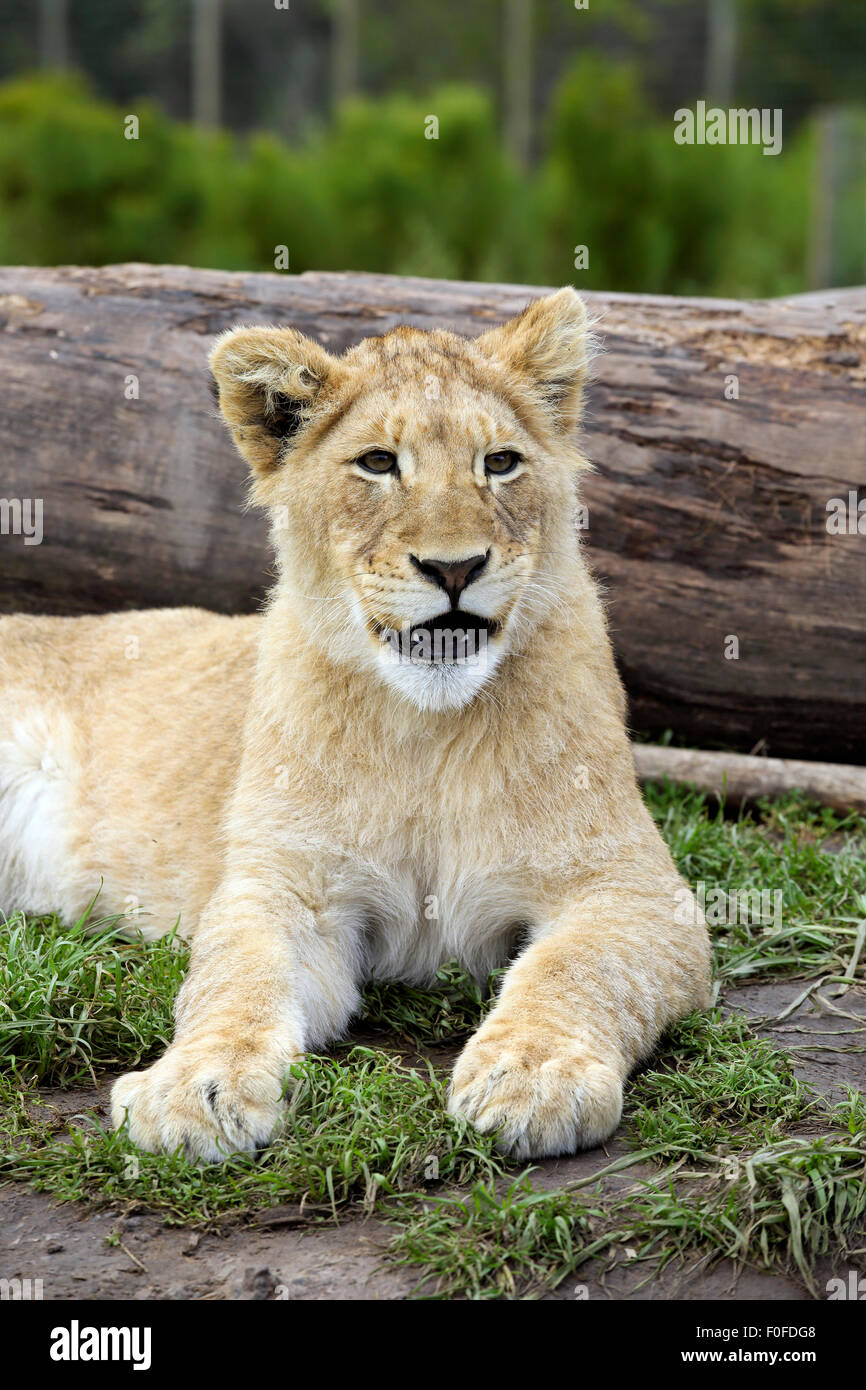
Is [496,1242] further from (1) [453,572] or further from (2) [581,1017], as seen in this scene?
(1) [453,572]

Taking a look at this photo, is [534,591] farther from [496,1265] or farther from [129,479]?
[129,479]

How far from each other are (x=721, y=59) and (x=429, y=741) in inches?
584

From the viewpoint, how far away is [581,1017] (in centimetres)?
347

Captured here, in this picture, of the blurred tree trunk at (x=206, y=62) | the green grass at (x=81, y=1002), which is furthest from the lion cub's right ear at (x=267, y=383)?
the blurred tree trunk at (x=206, y=62)

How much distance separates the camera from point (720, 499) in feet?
18.5

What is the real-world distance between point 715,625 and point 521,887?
2.14 meters

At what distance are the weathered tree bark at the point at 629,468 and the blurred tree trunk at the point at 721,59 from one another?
11.7 m

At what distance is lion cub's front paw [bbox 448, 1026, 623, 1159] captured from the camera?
3.20m

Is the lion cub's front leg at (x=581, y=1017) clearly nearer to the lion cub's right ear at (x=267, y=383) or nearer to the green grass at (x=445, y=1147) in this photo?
the green grass at (x=445, y=1147)

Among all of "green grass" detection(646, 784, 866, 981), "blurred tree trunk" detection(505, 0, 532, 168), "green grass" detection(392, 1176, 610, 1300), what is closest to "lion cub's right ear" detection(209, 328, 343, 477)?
"green grass" detection(646, 784, 866, 981)

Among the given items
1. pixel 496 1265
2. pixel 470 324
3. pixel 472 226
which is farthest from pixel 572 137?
pixel 496 1265

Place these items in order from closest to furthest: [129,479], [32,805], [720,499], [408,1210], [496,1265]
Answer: [496,1265]
[408,1210]
[32,805]
[720,499]
[129,479]

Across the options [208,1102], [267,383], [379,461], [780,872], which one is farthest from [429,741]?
[780,872]

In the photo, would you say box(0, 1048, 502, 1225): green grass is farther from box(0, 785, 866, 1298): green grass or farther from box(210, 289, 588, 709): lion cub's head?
box(210, 289, 588, 709): lion cub's head
